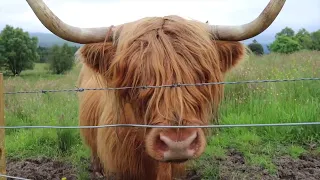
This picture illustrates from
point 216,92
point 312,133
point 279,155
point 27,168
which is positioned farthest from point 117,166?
point 312,133

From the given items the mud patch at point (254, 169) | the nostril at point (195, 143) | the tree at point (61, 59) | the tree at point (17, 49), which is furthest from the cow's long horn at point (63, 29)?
the tree at point (17, 49)

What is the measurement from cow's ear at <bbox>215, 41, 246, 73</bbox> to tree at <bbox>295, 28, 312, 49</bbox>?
30.3 metres

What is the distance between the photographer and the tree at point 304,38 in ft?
109

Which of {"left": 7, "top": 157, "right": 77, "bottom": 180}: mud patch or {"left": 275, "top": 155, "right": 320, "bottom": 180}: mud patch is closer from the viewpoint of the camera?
{"left": 275, "top": 155, "right": 320, "bottom": 180}: mud patch

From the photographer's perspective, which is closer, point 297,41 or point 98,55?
point 98,55

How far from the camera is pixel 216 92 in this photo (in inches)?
118

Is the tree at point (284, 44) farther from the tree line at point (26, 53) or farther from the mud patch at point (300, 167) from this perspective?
the mud patch at point (300, 167)

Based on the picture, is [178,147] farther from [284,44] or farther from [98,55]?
[284,44]

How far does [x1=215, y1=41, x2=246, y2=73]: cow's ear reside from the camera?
3.13m

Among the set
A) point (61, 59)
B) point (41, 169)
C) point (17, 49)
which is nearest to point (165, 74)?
point (41, 169)

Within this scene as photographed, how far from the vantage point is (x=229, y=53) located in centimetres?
319

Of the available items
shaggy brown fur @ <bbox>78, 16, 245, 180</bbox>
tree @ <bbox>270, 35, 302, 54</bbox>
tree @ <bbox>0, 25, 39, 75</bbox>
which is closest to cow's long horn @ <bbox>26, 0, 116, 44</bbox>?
shaggy brown fur @ <bbox>78, 16, 245, 180</bbox>

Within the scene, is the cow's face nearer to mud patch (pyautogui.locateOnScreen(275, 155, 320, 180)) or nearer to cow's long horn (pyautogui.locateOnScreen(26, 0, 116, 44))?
cow's long horn (pyautogui.locateOnScreen(26, 0, 116, 44))

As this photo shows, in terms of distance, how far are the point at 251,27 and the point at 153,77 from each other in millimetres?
699
